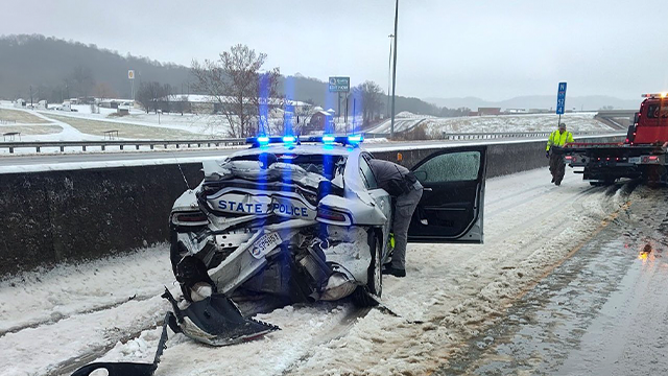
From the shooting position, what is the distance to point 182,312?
14.5ft

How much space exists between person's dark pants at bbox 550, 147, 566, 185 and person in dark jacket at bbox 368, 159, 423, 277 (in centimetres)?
1117

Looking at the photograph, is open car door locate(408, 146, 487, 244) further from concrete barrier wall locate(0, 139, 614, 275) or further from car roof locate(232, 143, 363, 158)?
concrete barrier wall locate(0, 139, 614, 275)

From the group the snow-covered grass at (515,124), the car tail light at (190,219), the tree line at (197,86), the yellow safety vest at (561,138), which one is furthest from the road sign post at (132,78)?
the car tail light at (190,219)

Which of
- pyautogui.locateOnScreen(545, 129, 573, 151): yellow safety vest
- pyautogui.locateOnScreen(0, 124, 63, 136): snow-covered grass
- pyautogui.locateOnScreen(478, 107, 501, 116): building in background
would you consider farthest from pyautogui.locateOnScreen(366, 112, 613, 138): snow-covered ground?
pyautogui.locateOnScreen(545, 129, 573, 151): yellow safety vest

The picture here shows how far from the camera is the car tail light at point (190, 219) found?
483 cm

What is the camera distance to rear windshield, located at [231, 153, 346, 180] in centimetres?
554

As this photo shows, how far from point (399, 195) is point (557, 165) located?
11.6 m

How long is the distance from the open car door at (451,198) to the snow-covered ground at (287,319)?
0.43m

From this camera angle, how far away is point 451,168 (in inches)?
273

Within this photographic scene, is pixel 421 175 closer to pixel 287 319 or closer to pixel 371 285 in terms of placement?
pixel 371 285

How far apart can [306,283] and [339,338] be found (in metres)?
0.58

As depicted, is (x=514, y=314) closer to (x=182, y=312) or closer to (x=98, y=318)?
(x=182, y=312)

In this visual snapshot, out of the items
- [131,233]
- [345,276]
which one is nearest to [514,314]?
[345,276]

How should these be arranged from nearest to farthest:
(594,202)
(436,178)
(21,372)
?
(21,372) → (436,178) → (594,202)
